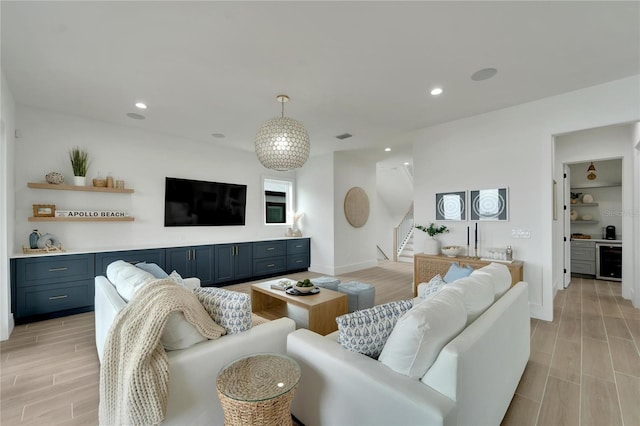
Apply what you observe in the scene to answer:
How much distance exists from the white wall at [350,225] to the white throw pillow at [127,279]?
4.24 m

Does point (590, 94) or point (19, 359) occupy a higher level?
point (590, 94)

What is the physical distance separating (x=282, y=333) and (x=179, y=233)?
13.3 ft

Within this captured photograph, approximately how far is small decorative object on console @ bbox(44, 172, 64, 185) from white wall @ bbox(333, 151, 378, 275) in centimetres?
452

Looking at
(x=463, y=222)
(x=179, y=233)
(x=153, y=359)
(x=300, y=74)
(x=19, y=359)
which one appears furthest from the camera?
(x=179, y=233)

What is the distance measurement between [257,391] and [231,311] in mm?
556

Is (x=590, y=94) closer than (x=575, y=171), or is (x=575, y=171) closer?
(x=590, y=94)

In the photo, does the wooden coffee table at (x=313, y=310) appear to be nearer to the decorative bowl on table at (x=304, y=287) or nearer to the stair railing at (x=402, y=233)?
the decorative bowl on table at (x=304, y=287)

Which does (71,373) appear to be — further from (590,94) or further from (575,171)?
(575,171)

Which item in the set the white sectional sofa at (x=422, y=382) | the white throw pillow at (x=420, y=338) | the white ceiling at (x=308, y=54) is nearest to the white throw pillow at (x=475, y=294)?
the white sectional sofa at (x=422, y=382)

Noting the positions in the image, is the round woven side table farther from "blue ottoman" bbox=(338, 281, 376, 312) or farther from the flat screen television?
the flat screen television

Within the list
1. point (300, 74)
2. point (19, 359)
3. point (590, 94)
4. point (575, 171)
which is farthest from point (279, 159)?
point (575, 171)

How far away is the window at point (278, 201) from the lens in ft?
21.4

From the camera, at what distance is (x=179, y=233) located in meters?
5.14

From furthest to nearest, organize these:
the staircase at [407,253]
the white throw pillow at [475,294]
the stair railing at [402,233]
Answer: the stair railing at [402,233]
the staircase at [407,253]
the white throw pillow at [475,294]
